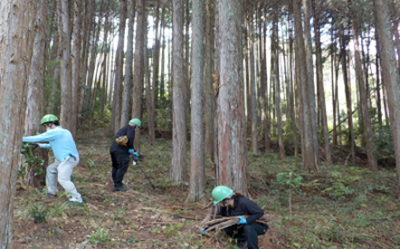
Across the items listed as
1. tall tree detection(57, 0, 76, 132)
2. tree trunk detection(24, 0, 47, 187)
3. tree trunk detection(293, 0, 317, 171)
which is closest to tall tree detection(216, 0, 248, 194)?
tree trunk detection(24, 0, 47, 187)

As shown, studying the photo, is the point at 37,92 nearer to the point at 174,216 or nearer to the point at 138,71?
the point at 174,216

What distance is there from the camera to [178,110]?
8.14 meters

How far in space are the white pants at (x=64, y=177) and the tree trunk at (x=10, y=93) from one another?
92.9 inches

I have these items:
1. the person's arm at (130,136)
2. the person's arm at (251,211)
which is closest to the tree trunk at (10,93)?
the person's arm at (251,211)

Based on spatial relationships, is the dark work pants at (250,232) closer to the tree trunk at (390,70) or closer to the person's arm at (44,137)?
the person's arm at (44,137)

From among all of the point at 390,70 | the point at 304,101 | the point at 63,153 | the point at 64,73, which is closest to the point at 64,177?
the point at 63,153

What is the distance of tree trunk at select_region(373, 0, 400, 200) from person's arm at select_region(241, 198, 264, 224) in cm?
577

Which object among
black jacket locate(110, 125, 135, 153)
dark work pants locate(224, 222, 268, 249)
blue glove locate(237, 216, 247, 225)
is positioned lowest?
dark work pants locate(224, 222, 268, 249)

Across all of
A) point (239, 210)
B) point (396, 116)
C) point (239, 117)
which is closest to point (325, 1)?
point (396, 116)

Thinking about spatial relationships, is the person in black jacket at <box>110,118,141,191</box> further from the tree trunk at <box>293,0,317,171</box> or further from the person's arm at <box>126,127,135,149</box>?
the tree trunk at <box>293,0,317,171</box>

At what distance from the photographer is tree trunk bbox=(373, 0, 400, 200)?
26.5 feet

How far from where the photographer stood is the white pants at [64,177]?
5031 mm

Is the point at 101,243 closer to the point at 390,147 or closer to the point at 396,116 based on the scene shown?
the point at 396,116

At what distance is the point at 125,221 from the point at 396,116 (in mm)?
7674
